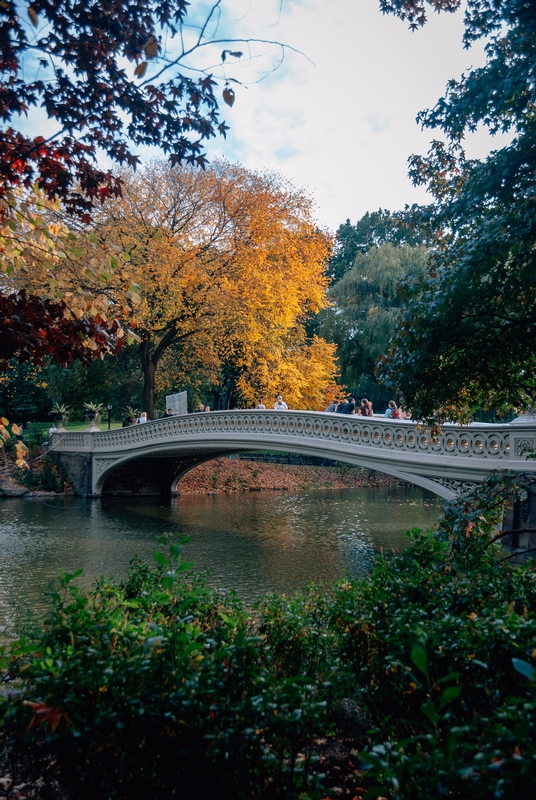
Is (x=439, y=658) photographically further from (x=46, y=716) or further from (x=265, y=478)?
(x=265, y=478)

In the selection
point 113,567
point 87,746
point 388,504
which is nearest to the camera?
point 87,746

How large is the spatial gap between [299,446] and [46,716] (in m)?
11.9

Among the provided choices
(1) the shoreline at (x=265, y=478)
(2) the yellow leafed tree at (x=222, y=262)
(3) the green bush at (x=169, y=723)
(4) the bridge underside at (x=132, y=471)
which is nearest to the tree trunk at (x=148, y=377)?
(2) the yellow leafed tree at (x=222, y=262)

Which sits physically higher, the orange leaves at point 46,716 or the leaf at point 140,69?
the leaf at point 140,69

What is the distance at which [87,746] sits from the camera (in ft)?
6.67

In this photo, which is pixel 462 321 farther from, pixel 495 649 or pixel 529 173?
pixel 495 649

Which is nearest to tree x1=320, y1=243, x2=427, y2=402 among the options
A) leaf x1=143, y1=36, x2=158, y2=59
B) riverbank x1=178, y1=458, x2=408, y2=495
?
riverbank x1=178, y1=458, x2=408, y2=495

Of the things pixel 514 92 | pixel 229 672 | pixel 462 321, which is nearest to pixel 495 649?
pixel 229 672

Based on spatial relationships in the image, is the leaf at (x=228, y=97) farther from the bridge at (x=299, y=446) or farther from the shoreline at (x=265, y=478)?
the shoreline at (x=265, y=478)

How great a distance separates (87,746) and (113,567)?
9.27m

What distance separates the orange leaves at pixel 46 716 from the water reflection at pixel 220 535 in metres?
4.76

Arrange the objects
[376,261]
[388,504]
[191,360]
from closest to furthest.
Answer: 1. [388,504]
2. [191,360]
3. [376,261]

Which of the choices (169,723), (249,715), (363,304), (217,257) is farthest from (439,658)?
(363,304)

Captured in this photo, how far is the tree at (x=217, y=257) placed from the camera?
64.0 feet
